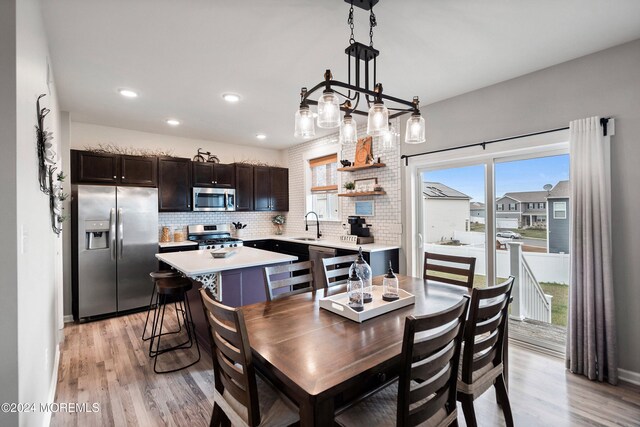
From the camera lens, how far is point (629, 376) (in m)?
2.41

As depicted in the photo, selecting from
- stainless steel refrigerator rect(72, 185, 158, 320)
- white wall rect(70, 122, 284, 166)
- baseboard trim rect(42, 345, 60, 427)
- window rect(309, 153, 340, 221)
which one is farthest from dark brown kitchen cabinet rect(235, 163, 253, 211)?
baseboard trim rect(42, 345, 60, 427)

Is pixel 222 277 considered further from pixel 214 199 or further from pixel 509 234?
pixel 509 234

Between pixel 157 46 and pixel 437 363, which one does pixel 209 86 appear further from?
pixel 437 363

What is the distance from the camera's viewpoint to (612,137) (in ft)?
8.13

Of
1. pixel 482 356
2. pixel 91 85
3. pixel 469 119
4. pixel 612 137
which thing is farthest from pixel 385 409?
pixel 91 85

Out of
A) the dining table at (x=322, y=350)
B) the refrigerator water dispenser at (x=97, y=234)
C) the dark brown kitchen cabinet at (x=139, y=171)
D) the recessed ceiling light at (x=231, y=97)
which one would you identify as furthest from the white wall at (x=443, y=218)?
the refrigerator water dispenser at (x=97, y=234)

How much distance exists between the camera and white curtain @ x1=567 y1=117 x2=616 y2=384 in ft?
7.95

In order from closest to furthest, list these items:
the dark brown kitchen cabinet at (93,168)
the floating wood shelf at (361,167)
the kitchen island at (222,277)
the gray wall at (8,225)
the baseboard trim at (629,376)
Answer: the gray wall at (8,225)
the baseboard trim at (629,376)
the kitchen island at (222,277)
the dark brown kitchen cabinet at (93,168)
the floating wood shelf at (361,167)

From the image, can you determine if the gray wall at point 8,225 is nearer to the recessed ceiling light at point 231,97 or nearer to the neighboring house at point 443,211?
the recessed ceiling light at point 231,97

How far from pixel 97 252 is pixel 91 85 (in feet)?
6.73

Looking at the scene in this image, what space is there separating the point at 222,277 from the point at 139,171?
2755 mm

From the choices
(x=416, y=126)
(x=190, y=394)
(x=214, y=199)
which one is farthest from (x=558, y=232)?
(x=214, y=199)

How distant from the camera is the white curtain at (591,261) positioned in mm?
2422

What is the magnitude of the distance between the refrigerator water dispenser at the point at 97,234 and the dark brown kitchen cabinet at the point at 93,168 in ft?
2.10
